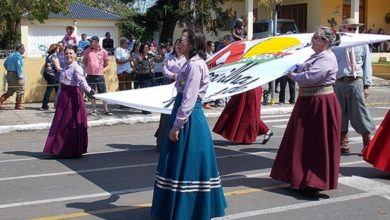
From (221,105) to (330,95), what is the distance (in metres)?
10.1

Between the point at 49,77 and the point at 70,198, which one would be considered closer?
the point at 70,198

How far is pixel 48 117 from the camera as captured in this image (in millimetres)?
14617

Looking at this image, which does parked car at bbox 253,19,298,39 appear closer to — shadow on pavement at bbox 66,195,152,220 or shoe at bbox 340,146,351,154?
shoe at bbox 340,146,351,154

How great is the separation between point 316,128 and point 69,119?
4.21 metres

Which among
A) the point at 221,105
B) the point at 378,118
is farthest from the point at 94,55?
the point at 378,118

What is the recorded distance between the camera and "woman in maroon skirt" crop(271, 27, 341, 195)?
693 cm

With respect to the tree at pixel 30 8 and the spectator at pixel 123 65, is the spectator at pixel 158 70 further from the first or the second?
the tree at pixel 30 8

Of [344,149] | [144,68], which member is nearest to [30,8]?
[144,68]

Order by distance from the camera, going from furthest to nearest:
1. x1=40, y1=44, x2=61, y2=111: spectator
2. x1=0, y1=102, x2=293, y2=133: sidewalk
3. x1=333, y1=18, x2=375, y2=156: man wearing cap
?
1. x1=40, y1=44, x2=61, y2=111: spectator
2. x1=0, y1=102, x2=293, y2=133: sidewalk
3. x1=333, y1=18, x2=375, y2=156: man wearing cap

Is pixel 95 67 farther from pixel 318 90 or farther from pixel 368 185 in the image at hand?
pixel 368 185

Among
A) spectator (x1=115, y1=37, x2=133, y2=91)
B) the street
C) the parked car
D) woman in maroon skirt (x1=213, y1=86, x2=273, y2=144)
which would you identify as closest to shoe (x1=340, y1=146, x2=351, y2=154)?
the street

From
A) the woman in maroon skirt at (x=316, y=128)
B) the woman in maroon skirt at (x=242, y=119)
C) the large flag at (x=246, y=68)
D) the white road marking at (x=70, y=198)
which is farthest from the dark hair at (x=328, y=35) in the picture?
the woman in maroon skirt at (x=242, y=119)

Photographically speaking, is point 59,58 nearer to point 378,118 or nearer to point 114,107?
point 114,107

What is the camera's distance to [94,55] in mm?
15133
